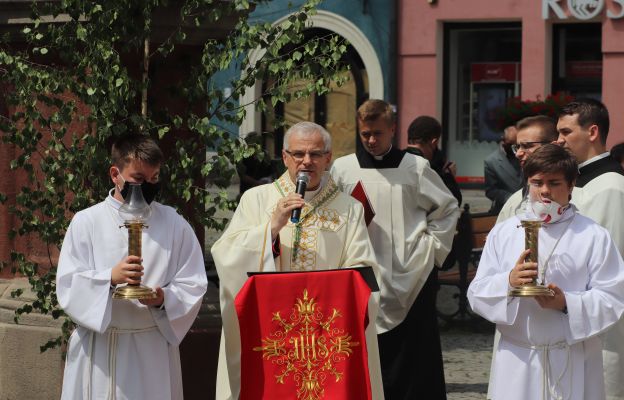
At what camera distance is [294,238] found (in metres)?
6.56

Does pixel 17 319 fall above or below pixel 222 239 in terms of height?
below

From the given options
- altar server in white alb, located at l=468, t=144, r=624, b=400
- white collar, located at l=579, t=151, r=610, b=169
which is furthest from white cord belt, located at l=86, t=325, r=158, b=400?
white collar, located at l=579, t=151, r=610, b=169

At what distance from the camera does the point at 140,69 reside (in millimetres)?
7176

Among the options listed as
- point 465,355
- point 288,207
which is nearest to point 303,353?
point 288,207

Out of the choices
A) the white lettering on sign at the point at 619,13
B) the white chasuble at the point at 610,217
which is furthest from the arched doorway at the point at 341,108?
the white chasuble at the point at 610,217

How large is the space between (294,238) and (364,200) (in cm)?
107

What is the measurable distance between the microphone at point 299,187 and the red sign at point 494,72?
16.7 metres

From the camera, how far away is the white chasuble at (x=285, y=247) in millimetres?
6406

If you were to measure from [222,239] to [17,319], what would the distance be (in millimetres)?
1517

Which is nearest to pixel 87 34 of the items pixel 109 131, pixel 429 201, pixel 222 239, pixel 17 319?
pixel 109 131

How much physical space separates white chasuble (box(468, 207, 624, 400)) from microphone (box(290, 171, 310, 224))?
0.80m

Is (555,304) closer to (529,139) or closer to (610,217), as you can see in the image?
(610,217)

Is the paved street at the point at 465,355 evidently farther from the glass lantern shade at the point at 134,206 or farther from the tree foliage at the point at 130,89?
the glass lantern shade at the point at 134,206

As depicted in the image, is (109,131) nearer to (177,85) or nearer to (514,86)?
(177,85)
